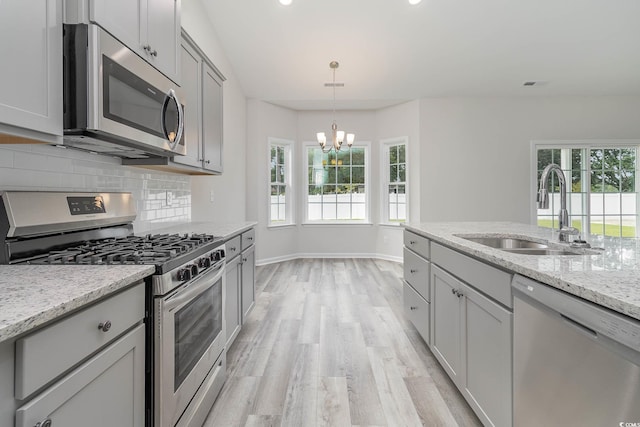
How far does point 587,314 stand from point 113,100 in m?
1.84

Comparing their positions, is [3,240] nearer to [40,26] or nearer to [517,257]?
[40,26]

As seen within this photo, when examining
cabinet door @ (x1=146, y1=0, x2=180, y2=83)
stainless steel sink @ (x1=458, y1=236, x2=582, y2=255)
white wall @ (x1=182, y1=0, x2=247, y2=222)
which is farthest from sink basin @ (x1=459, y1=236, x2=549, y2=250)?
white wall @ (x1=182, y1=0, x2=247, y2=222)

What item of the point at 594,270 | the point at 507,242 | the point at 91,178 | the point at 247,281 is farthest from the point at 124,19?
the point at 507,242

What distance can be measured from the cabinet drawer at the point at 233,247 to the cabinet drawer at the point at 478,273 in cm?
139

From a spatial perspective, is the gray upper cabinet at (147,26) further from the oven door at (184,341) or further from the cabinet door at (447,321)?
the cabinet door at (447,321)

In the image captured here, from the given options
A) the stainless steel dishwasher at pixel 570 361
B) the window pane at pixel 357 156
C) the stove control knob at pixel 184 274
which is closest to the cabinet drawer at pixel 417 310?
the stainless steel dishwasher at pixel 570 361

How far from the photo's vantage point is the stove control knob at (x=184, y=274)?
1289 mm

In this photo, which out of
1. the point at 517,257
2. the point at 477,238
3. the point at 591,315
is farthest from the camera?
the point at 477,238

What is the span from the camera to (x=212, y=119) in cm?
278

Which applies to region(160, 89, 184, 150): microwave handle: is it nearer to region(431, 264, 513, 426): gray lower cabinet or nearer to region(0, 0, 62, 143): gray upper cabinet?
region(0, 0, 62, 143): gray upper cabinet

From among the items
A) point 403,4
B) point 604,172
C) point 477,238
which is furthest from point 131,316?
point 604,172

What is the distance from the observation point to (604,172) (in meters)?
5.59

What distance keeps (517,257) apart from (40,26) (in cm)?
197

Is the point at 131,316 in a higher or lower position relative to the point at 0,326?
lower
